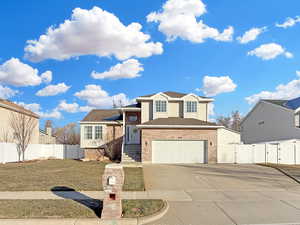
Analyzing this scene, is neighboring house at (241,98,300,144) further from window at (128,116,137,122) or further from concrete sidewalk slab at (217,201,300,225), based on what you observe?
concrete sidewalk slab at (217,201,300,225)

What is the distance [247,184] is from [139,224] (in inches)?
289

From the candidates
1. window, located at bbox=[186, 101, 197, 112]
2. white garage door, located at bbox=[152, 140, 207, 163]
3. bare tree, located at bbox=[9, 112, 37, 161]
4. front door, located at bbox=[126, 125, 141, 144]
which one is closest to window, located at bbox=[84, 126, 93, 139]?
front door, located at bbox=[126, 125, 141, 144]

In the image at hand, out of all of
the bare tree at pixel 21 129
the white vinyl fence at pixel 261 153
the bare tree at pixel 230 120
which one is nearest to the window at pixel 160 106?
the white vinyl fence at pixel 261 153

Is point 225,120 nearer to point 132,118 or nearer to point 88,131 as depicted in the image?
point 132,118

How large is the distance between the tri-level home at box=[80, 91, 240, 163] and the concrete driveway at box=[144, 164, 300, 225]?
638 cm

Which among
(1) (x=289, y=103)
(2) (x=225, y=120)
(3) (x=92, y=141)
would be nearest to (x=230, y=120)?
(2) (x=225, y=120)

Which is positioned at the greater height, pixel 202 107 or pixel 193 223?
pixel 202 107

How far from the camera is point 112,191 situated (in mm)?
6742

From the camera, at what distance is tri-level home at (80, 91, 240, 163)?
20672 mm

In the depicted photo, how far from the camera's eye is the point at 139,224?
6359 mm

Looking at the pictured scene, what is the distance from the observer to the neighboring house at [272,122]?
2734 centimetres

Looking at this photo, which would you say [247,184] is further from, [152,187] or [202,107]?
[202,107]

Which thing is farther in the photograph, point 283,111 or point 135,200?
point 283,111

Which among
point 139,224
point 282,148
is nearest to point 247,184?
point 139,224
